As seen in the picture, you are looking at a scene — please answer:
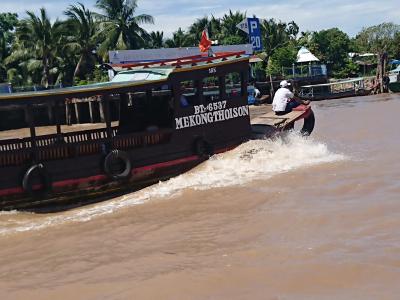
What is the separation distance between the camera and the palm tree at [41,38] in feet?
101

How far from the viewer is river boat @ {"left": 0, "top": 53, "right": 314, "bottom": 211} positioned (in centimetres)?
777

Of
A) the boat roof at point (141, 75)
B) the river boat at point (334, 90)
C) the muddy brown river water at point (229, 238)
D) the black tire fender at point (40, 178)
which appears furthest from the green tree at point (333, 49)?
the black tire fender at point (40, 178)

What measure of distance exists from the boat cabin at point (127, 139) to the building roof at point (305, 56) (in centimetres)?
2808

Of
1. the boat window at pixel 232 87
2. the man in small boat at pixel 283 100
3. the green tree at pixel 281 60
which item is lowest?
the man in small boat at pixel 283 100

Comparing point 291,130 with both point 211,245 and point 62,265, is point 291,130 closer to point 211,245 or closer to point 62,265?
point 211,245

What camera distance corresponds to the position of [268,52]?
40.5 meters

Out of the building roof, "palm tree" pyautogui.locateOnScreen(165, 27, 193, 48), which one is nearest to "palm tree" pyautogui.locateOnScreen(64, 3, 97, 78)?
"palm tree" pyautogui.locateOnScreen(165, 27, 193, 48)

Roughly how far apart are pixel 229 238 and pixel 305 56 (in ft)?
111

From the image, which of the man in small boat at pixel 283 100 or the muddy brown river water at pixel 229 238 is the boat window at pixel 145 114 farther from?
the man in small boat at pixel 283 100

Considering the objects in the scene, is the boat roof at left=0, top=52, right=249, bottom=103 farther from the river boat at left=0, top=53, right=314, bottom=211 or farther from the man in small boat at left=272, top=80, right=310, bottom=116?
the man in small boat at left=272, top=80, right=310, bottom=116

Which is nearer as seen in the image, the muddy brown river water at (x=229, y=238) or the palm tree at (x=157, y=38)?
the muddy brown river water at (x=229, y=238)

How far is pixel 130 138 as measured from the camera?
877 cm

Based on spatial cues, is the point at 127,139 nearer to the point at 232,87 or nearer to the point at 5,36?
the point at 232,87

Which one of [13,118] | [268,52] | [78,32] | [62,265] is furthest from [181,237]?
[268,52]
